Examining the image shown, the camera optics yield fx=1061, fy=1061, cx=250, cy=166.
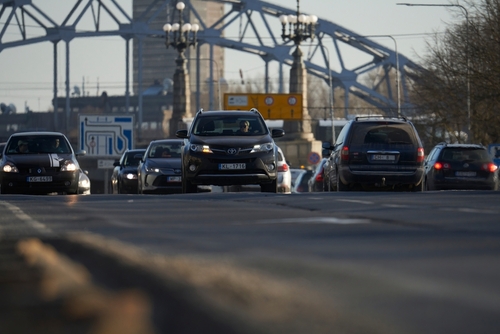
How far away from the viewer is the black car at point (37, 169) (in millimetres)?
24250

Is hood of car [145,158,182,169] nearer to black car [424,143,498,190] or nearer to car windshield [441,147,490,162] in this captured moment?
black car [424,143,498,190]

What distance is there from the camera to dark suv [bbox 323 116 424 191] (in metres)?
21.2

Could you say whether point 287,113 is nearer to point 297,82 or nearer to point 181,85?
point 297,82

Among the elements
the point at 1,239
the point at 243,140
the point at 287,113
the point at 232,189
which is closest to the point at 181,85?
the point at 287,113

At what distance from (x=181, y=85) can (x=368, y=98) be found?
51.6 m

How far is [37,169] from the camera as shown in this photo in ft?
79.9

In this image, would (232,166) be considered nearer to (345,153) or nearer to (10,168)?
(345,153)


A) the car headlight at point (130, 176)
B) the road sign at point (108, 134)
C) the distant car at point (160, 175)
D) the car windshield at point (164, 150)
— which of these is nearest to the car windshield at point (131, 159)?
the car headlight at point (130, 176)

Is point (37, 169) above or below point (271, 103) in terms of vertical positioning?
below

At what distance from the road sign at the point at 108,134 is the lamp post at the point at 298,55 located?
26.6 m

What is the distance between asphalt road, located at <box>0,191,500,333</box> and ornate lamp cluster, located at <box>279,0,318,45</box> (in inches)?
2241

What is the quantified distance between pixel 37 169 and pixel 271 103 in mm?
56478

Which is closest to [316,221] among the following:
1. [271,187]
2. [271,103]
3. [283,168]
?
[271,187]

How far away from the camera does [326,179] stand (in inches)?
977
